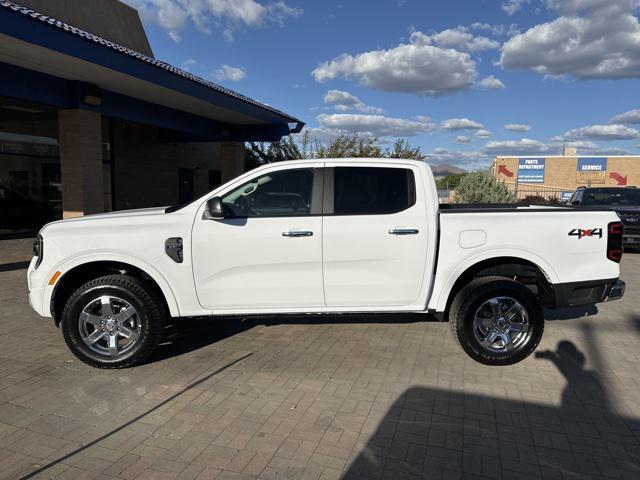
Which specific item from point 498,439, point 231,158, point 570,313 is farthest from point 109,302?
point 231,158

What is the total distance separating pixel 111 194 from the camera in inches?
666

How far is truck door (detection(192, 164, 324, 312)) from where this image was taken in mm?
4422

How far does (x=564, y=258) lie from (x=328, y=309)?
7.52 feet

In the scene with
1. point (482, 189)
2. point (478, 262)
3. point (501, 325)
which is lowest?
point (501, 325)

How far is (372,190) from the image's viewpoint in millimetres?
4637

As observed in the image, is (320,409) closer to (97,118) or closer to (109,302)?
(109,302)

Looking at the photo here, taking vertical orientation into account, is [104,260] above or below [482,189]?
below

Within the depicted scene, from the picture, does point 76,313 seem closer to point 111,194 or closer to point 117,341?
point 117,341

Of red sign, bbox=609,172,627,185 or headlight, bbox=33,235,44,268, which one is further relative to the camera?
red sign, bbox=609,172,627,185

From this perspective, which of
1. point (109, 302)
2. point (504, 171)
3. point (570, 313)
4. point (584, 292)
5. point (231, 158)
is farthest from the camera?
point (504, 171)

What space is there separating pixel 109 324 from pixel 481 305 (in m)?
3.47

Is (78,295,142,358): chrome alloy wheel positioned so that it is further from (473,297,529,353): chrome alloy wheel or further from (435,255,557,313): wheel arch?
(473,297,529,353): chrome alloy wheel

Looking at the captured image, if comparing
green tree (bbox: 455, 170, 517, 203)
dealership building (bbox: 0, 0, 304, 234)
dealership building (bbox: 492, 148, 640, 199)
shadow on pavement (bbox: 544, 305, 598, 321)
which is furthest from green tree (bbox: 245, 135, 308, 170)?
dealership building (bbox: 492, 148, 640, 199)

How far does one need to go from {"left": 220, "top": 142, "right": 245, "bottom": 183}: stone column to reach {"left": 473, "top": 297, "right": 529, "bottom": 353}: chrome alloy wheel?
15.8m
